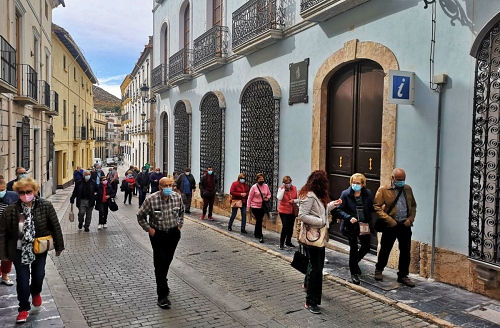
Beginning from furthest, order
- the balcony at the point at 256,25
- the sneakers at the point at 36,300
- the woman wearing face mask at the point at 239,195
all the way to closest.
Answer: the woman wearing face mask at the point at 239,195 < the balcony at the point at 256,25 < the sneakers at the point at 36,300

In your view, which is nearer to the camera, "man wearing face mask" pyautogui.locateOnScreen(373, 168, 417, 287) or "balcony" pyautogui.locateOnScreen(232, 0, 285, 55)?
"man wearing face mask" pyautogui.locateOnScreen(373, 168, 417, 287)

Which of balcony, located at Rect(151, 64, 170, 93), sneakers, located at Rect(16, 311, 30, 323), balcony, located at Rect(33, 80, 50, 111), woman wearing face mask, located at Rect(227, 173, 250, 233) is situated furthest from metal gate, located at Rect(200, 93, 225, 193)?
sneakers, located at Rect(16, 311, 30, 323)

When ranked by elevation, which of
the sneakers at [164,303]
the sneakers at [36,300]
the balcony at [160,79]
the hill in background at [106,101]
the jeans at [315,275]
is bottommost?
the sneakers at [164,303]

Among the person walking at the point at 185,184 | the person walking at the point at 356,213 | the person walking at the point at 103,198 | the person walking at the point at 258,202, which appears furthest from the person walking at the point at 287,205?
the person walking at the point at 185,184

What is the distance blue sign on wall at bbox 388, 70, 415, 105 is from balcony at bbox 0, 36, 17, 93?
8097 mm

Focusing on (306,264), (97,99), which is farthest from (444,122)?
(97,99)

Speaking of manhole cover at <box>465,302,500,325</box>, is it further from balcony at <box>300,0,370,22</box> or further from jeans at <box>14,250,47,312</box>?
balcony at <box>300,0,370,22</box>

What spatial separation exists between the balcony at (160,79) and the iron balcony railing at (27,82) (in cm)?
572

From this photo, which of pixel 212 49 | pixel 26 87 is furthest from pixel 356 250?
pixel 26 87

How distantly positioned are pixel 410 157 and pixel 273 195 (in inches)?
171

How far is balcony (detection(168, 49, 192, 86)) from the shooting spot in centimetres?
1639

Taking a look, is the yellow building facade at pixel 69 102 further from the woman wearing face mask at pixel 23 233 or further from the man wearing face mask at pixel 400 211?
the man wearing face mask at pixel 400 211

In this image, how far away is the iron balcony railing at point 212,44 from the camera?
13.2m

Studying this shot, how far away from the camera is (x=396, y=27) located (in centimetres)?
706
